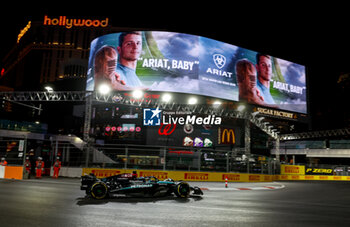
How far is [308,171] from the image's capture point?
37250 millimetres

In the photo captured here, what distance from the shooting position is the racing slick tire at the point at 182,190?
38.2 feet

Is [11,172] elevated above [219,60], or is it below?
below

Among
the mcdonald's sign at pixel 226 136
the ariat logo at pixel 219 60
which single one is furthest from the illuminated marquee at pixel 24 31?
the mcdonald's sign at pixel 226 136

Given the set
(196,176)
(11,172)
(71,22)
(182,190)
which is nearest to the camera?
(182,190)

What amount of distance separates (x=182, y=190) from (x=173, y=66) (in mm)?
32805

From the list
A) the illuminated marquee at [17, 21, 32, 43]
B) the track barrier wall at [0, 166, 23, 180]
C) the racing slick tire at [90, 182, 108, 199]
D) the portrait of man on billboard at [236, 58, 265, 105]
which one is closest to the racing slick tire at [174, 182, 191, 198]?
the racing slick tire at [90, 182, 108, 199]

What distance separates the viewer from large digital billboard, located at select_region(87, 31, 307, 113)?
42.6 meters

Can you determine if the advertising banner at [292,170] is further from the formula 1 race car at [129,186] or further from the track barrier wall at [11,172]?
the track barrier wall at [11,172]

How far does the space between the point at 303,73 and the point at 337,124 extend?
22680 millimetres

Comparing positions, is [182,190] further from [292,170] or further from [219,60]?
[219,60]

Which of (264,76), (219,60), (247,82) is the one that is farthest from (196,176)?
(264,76)

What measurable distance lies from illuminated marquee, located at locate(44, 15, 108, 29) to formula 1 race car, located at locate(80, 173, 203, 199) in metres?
107

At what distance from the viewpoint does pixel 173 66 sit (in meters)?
43.0

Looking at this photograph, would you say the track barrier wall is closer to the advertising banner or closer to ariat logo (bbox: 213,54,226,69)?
the advertising banner
